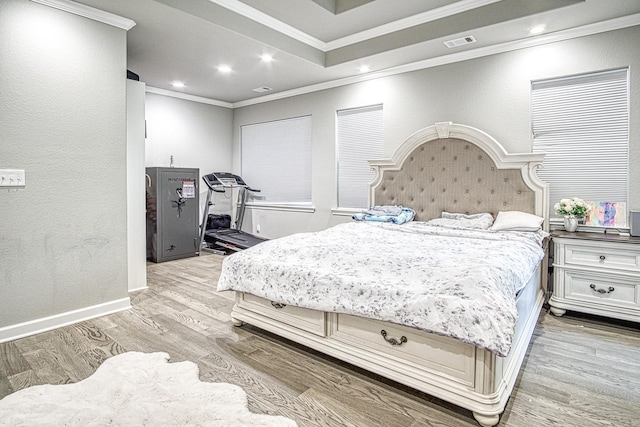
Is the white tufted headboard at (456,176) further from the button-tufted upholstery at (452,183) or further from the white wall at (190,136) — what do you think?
the white wall at (190,136)

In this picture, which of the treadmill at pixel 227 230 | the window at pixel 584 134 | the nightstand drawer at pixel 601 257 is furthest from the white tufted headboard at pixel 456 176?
the treadmill at pixel 227 230

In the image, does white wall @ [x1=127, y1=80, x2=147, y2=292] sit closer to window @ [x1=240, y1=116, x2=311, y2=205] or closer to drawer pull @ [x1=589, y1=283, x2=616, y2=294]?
window @ [x1=240, y1=116, x2=311, y2=205]

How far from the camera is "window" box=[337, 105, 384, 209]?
4.88m

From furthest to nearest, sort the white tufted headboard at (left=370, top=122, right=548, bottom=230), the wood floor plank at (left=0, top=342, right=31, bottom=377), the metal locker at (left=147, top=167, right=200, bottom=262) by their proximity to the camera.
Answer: the metal locker at (left=147, top=167, right=200, bottom=262)
the white tufted headboard at (left=370, top=122, right=548, bottom=230)
the wood floor plank at (left=0, top=342, right=31, bottom=377)

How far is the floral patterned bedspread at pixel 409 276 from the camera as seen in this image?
5.63 ft

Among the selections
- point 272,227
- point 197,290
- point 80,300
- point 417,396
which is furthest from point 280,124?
point 417,396

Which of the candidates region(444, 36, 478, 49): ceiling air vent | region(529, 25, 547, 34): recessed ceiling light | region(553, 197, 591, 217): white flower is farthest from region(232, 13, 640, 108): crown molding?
region(553, 197, 591, 217): white flower

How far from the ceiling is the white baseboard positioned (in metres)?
2.53

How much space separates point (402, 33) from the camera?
3875 mm

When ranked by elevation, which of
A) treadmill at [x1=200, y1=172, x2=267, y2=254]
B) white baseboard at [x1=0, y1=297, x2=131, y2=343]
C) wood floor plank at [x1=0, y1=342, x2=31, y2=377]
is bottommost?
wood floor plank at [x1=0, y1=342, x2=31, y2=377]

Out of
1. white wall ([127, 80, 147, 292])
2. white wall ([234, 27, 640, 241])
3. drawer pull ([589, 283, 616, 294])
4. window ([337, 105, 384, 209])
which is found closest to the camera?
drawer pull ([589, 283, 616, 294])

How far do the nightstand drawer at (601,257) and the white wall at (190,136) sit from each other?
5.49m

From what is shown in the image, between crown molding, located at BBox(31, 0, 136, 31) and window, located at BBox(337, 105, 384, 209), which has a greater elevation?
crown molding, located at BBox(31, 0, 136, 31)

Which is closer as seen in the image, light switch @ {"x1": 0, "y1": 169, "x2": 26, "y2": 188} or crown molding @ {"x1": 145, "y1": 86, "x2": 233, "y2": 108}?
light switch @ {"x1": 0, "y1": 169, "x2": 26, "y2": 188}
